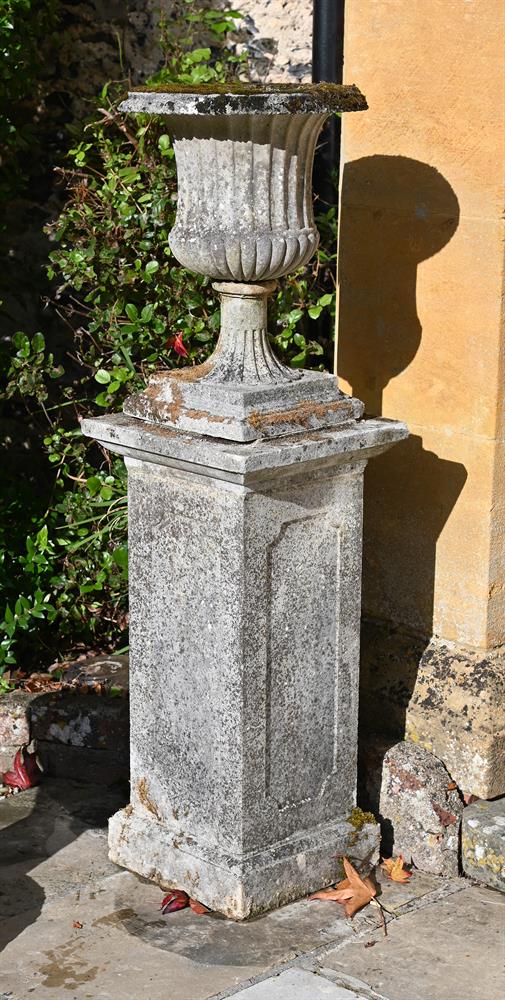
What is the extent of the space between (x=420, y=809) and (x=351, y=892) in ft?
1.13

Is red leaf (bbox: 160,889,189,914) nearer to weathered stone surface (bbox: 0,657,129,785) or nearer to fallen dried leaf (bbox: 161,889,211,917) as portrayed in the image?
fallen dried leaf (bbox: 161,889,211,917)

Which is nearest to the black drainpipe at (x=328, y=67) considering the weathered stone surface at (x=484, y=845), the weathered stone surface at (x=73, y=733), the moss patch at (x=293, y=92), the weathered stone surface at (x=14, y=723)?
the moss patch at (x=293, y=92)

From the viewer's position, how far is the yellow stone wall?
147 inches

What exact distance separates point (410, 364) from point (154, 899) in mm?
1664

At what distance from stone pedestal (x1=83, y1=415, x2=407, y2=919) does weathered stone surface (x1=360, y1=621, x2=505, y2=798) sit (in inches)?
13.0

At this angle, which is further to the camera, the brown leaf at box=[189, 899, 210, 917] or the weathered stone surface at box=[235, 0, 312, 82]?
the weathered stone surface at box=[235, 0, 312, 82]

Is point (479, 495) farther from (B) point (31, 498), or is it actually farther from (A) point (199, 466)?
(B) point (31, 498)

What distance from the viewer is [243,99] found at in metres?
3.19

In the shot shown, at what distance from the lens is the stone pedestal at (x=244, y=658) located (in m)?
3.50

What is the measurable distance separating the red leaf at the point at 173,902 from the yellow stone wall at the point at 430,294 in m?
1.06

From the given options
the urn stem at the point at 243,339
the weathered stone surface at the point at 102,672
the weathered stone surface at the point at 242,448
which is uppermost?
the urn stem at the point at 243,339

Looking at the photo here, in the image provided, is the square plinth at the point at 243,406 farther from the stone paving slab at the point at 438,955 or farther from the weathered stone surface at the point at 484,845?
the stone paving slab at the point at 438,955

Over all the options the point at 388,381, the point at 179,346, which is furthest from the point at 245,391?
the point at 179,346

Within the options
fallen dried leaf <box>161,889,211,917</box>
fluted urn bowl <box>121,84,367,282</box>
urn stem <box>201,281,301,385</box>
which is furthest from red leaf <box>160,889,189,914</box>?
fluted urn bowl <box>121,84,367,282</box>
